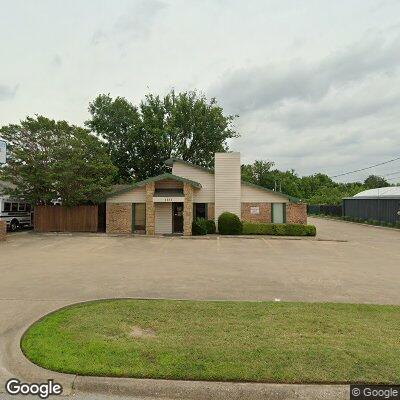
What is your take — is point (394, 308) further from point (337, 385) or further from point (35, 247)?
point (35, 247)

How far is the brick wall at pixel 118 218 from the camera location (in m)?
25.1

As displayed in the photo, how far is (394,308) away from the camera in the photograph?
23.4ft

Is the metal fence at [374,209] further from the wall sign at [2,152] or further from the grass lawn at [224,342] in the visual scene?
the wall sign at [2,152]

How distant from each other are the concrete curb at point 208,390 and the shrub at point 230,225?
19.7 meters

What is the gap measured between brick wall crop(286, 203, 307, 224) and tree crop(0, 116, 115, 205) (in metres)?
13.7

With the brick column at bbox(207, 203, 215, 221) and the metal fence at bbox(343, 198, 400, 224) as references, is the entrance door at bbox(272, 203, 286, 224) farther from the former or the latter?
the metal fence at bbox(343, 198, 400, 224)

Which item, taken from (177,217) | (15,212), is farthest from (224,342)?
(15,212)

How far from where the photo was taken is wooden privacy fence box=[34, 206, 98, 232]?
25422mm

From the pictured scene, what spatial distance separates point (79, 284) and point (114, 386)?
571 centimetres

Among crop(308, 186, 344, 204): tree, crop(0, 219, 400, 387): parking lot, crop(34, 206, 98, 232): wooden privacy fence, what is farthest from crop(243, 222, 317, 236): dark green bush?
crop(308, 186, 344, 204): tree

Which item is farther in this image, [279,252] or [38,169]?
[38,169]

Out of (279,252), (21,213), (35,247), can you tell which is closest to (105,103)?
(21,213)

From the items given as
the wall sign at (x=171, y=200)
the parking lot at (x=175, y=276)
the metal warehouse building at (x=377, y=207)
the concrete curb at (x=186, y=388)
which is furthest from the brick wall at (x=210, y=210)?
the concrete curb at (x=186, y=388)

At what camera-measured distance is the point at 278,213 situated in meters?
25.8
